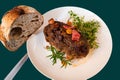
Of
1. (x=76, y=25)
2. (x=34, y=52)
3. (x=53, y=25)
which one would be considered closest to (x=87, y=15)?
(x=76, y=25)

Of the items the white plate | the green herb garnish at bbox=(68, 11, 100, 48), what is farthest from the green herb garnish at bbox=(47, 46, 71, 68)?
the green herb garnish at bbox=(68, 11, 100, 48)

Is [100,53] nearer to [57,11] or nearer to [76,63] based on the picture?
[76,63]

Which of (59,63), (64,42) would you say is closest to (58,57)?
(59,63)

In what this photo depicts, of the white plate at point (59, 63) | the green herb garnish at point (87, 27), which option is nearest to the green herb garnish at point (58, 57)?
the white plate at point (59, 63)

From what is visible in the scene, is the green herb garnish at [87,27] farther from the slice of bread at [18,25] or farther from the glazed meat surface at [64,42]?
the slice of bread at [18,25]

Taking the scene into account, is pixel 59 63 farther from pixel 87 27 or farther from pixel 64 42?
Result: pixel 87 27
